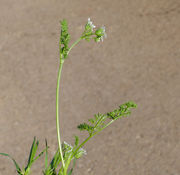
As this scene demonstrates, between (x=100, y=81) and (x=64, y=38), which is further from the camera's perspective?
(x=100, y=81)

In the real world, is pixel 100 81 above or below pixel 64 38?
above

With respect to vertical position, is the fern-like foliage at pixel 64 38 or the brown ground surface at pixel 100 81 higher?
the brown ground surface at pixel 100 81

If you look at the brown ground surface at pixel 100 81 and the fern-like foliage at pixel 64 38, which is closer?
the fern-like foliage at pixel 64 38

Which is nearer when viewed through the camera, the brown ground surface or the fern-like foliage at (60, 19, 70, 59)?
the fern-like foliage at (60, 19, 70, 59)

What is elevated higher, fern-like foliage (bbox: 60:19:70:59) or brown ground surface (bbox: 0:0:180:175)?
brown ground surface (bbox: 0:0:180:175)

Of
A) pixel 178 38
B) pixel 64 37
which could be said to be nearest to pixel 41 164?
pixel 64 37

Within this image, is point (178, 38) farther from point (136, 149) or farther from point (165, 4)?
point (136, 149)

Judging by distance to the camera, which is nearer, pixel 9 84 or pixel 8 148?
pixel 8 148

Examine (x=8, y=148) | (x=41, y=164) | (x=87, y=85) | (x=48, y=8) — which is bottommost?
(x=41, y=164)
